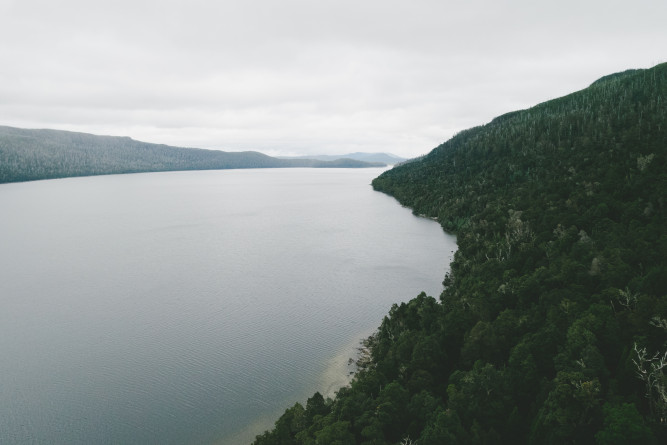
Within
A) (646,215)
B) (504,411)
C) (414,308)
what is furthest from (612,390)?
(646,215)

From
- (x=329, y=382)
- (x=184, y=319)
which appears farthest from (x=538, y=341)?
(x=184, y=319)

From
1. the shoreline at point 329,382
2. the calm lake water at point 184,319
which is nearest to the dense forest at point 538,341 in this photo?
the shoreline at point 329,382

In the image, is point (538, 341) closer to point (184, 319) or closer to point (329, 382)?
point (329, 382)

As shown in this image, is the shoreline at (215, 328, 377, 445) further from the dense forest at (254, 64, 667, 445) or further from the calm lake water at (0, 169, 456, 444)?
the dense forest at (254, 64, 667, 445)

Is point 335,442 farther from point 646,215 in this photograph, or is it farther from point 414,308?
point 646,215

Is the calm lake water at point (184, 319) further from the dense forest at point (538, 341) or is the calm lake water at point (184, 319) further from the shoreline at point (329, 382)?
the dense forest at point (538, 341)

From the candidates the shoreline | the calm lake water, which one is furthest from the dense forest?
the calm lake water
